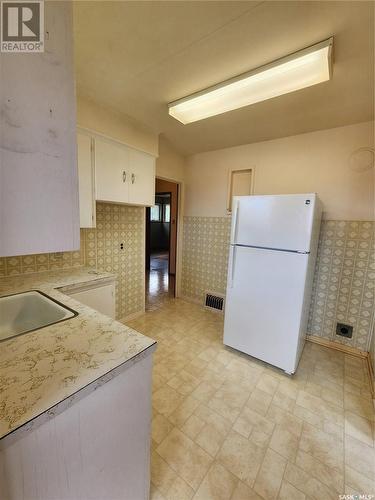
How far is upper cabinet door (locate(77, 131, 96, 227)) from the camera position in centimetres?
180

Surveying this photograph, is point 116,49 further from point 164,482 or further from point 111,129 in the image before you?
point 164,482

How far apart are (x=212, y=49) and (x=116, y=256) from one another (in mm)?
2059

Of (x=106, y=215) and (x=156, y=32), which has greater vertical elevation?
(x=156, y=32)

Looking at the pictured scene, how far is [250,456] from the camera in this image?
1.24 metres

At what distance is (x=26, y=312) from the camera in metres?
1.33

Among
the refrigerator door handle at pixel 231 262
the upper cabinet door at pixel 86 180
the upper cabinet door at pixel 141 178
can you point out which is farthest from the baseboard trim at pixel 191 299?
the upper cabinet door at pixel 86 180

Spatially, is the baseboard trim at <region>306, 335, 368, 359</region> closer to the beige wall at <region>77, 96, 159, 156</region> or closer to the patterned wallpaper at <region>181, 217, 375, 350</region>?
the patterned wallpaper at <region>181, 217, 375, 350</region>

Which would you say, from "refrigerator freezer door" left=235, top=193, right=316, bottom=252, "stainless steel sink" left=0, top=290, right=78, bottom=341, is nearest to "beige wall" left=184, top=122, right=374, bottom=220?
"refrigerator freezer door" left=235, top=193, right=316, bottom=252

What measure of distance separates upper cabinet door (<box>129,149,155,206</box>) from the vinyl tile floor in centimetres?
163

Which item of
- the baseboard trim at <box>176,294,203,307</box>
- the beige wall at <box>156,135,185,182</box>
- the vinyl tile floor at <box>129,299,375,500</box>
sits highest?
the beige wall at <box>156,135,185,182</box>

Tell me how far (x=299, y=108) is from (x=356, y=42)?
70 centimetres

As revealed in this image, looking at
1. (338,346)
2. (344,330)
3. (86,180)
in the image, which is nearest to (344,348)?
(338,346)

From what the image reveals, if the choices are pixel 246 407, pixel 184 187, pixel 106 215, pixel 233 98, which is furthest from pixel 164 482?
pixel 184 187

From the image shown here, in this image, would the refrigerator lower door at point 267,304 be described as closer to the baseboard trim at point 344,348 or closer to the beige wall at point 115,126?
the baseboard trim at point 344,348
